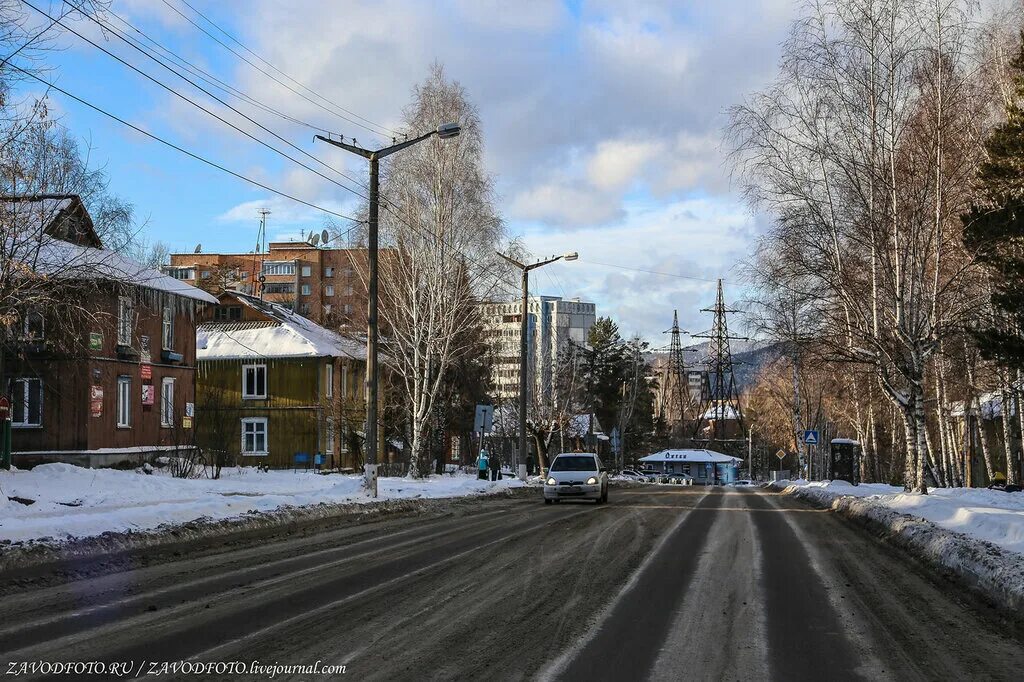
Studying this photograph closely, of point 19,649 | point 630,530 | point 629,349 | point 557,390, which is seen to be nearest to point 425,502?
point 630,530

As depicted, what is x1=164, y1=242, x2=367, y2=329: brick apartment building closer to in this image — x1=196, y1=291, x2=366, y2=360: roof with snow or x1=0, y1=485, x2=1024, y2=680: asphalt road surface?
x1=196, y1=291, x2=366, y2=360: roof with snow

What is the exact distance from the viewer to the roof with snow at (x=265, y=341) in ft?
167

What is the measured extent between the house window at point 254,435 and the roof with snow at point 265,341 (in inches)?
141

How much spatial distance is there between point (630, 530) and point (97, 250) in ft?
55.4

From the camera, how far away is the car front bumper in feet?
87.6

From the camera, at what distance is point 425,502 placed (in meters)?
26.1

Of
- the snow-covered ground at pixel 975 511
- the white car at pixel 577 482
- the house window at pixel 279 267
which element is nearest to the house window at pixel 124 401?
the white car at pixel 577 482

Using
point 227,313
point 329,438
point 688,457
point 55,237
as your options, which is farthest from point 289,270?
point 55,237

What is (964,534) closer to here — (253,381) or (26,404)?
(26,404)

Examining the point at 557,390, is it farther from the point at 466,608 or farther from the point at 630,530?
the point at 466,608

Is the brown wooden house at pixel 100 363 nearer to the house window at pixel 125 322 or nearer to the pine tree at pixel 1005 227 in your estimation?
the house window at pixel 125 322

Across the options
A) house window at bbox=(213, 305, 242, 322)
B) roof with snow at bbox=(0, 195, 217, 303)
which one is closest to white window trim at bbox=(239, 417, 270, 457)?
house window at bbox=(213, 305, 242, 322)

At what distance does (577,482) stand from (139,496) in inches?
463

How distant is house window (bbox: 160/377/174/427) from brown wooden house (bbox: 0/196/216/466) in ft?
0.15
